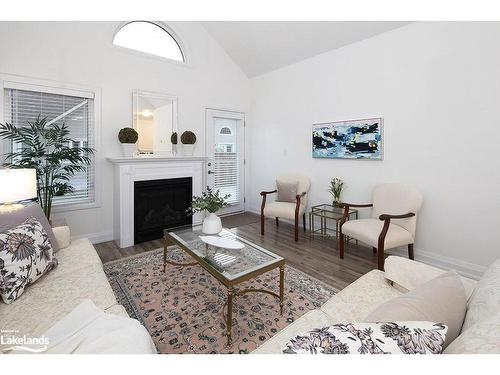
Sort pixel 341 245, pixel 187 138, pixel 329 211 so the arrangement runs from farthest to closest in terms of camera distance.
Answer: pixel 187 138 < pixel 329 211 < pixel 341 245

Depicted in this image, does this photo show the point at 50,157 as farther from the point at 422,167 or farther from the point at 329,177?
the point at 422,167

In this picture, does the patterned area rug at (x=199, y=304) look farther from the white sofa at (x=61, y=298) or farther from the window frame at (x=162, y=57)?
the window frame at (x=162, y=57)

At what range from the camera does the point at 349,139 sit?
3795mm

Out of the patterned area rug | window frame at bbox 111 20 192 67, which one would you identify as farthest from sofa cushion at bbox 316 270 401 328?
window frame at bbox 111 20 192 67

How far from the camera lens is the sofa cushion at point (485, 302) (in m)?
0.93

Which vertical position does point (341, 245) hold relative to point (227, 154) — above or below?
below

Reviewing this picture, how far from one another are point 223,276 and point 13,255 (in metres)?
1.32

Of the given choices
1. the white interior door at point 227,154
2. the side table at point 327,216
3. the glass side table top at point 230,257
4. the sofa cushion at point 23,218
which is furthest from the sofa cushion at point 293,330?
the white interior door at point 227,154

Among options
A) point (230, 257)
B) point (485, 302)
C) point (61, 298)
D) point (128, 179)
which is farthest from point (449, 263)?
point (128, 179)

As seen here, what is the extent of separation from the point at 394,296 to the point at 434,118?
2412 mm

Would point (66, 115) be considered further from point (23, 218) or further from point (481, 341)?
point (481, 341)

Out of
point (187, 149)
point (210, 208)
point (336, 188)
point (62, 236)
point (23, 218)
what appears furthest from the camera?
point (187, 149)

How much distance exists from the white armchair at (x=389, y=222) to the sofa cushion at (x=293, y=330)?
1.53 m
